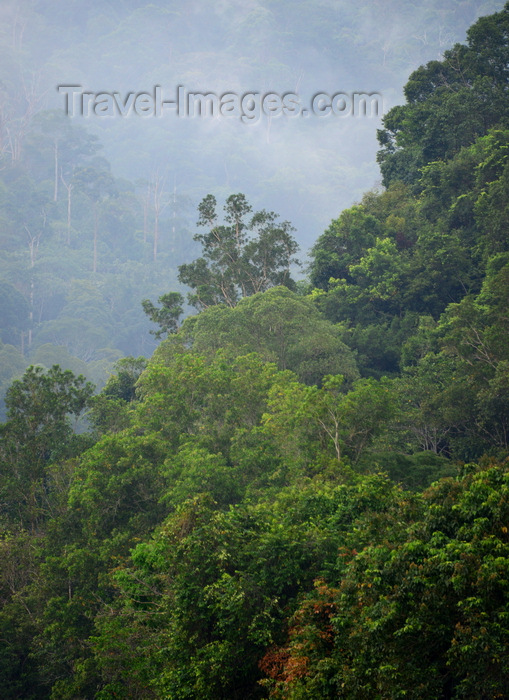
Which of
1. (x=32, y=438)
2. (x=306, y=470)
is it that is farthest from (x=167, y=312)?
(x=306, y=470)

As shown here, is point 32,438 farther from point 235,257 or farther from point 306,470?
point 235,257

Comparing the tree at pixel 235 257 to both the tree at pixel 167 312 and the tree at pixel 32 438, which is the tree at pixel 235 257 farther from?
the tree at pixel 32 438

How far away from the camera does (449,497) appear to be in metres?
8.38

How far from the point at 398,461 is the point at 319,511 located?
4.88 meters

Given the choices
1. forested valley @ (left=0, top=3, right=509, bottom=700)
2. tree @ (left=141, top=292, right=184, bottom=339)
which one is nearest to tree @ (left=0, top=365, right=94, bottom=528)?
forested valley @ (left=0, top=3, right=509, bottom=700)

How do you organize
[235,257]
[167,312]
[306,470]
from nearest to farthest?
[306,470] → [235,257] → [167,312]

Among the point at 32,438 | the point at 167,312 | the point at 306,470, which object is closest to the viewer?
the point at 306,470

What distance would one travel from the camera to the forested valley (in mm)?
7445

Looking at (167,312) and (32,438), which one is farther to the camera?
(167,312)

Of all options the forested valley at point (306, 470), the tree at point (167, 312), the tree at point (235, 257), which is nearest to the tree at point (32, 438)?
A: the forested valley at point (306, 470)

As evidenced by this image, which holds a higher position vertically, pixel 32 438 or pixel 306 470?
pixel 32 438

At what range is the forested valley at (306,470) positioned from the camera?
24.4ft

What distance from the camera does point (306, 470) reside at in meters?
15.4

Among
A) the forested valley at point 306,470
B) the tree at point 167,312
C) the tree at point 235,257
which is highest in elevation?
the tree at point 235,257
